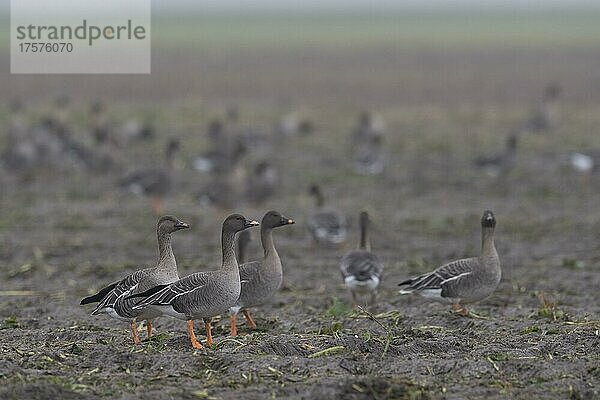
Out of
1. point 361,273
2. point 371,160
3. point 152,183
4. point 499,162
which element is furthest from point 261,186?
point 361,273

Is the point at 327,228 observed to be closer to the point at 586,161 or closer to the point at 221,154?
the point at 221,154

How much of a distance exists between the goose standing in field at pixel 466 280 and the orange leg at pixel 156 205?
1051 cm

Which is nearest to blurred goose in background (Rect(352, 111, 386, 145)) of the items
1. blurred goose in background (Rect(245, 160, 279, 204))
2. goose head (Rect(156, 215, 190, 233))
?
blurred goose in background (Rect(245, 160, 279, 204))

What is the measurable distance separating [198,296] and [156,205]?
12.7 meters

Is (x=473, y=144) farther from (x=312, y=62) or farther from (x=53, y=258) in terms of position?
(x=312, y=62)

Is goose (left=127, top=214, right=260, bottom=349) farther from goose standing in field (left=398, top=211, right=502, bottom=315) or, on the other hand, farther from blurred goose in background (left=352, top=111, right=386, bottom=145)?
blurred goose in background (left=352, top=111, right=386, bottom=145)

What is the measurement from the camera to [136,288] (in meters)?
11.6

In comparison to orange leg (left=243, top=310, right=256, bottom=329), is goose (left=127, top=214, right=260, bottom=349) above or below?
above

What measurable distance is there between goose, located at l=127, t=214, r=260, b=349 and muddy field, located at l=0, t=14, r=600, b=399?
309 millimetres

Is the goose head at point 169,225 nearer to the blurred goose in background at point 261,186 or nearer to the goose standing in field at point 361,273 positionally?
the goose standing in field at point 361,273

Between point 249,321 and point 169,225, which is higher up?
point 169,225

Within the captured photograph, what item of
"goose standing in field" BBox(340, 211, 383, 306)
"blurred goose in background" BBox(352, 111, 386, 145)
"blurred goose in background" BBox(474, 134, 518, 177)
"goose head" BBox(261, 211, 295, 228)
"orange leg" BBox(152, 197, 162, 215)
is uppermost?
"blurred goose in background" BBox(352, 111, 386, 145)

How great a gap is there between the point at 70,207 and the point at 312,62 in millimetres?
50564

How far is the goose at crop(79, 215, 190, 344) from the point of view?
11.4 metres
